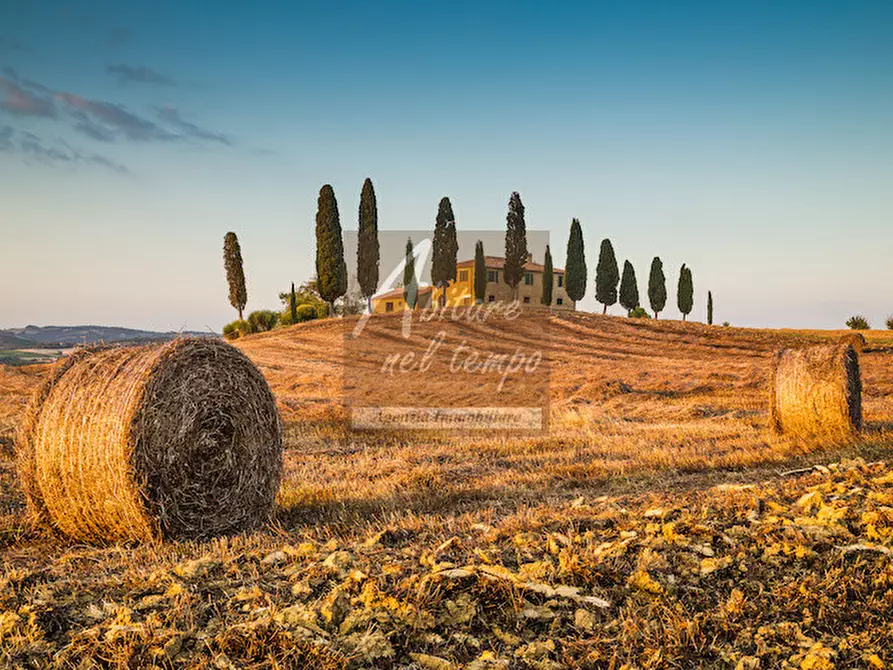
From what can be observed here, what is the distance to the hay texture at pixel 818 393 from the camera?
448 inches

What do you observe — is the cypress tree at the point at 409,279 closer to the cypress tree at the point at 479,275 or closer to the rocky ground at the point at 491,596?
the cypress tree at the point at 479,275

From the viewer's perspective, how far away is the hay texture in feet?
37.4

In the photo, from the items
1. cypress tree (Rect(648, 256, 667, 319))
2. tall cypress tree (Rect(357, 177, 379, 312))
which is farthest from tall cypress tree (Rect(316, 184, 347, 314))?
cypress tree (Rect(648, 256, 667, 319))

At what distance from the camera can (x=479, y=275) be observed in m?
57.1

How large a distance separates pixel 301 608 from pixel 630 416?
44.6 feet

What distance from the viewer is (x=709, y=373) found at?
23594 mm

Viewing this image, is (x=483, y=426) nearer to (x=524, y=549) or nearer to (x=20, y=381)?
(x=524, y=549)

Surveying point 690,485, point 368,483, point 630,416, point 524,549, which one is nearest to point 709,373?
point 630,416

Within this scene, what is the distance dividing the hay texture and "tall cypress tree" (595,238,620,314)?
1818 inches

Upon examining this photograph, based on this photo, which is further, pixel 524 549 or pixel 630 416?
pixel 630 416

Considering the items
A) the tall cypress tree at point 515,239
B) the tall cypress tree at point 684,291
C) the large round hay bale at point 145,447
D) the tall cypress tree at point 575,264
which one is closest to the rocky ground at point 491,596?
the large round hay bale at point 145,447

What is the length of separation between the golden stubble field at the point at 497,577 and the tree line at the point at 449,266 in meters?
38.1

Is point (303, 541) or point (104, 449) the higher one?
point (104, 449)

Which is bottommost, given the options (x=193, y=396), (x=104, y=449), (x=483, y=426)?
(x=483, y=426)
